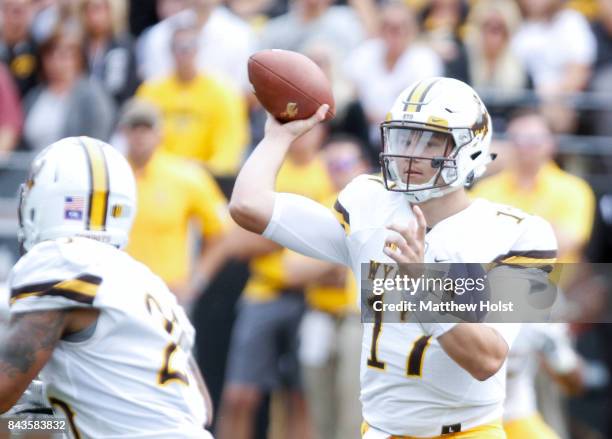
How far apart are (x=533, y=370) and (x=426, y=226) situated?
161 inches

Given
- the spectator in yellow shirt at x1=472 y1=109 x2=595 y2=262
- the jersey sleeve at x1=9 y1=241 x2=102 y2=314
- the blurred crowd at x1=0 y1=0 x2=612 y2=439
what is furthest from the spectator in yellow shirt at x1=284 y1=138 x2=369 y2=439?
the jersey sleeve at x1=9 y1=241 x2=102 y2=314

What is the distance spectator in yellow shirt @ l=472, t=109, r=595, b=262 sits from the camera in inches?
316

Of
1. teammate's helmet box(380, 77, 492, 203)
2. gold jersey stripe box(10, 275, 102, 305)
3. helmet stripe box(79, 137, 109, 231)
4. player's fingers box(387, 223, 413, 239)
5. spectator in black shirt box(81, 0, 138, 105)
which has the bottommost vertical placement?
gold jersey stripe box(10, 275, 102, 305)

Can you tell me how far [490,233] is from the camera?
4238 mm

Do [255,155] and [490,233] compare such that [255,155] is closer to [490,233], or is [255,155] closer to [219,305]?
[490,233]

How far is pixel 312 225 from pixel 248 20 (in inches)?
259

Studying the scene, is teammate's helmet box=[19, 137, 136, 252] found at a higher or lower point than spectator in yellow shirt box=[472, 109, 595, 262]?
lower

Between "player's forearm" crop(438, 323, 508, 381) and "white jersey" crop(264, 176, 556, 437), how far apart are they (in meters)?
0.22

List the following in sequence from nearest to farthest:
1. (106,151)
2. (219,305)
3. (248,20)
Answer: (106,151), (219,305), (248,20)

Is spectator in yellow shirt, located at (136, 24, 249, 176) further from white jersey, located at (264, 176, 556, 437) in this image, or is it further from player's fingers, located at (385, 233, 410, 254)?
player's fingers, located at (385, 233, 410, 254)

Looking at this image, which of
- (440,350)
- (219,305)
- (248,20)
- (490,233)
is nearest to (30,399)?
(440,350)

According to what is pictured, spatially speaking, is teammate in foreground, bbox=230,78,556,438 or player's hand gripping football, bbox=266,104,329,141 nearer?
teammate in foreground, bbox=230,78,556,438

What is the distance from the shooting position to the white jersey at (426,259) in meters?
4.17

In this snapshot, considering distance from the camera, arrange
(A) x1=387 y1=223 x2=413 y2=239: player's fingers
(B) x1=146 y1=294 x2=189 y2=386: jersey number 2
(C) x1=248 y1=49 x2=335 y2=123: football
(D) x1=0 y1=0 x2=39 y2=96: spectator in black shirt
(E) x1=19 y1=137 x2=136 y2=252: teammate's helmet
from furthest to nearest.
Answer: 1. (D) x1=0 y1=0 x2=39 y2=96: spectator in black shirt
2. (C) x1=248 y1=49 x2=335 y2=123: football
3. (E) x1=19 y1=137 x2=136 y2=252: teammate's helmet
4. (B) x1=146 y1=294 x2=189 y2=386: jersey number 2
5. (A) x1=387 y1=223 x2=413 y2=239: player's fingers
